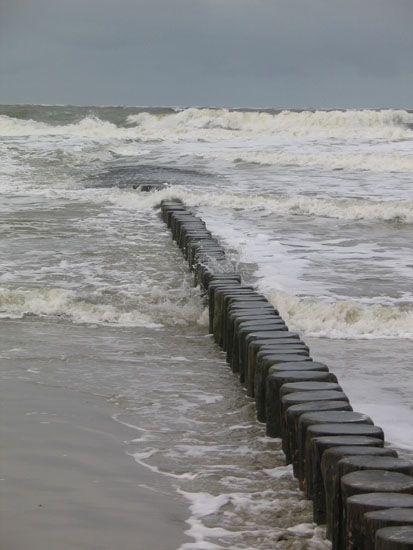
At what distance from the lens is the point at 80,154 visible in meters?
32.1

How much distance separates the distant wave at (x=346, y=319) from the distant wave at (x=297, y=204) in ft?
27.6

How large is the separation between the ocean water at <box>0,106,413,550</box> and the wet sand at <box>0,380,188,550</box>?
12cm

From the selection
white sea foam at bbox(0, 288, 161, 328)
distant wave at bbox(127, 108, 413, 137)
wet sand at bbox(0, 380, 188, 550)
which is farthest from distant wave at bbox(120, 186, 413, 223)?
distant wave at bbox(127, 108, 413, 137)

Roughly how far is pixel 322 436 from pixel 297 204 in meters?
14.5

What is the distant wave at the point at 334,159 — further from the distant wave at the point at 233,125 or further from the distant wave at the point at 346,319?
the distant wave at the point at 346,319

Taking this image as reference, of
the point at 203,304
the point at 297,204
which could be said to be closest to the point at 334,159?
the point at 297,204

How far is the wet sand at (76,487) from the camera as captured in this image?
408 cm

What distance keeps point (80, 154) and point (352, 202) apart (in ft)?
47.8

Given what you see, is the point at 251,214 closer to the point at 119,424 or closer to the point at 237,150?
the point at 119,424

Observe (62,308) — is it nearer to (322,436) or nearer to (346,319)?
(346,319)

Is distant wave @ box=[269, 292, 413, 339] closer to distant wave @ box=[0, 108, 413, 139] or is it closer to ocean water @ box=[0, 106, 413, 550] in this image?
ocean water @ box=[0, 106, 413, 550]

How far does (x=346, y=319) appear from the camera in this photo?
9.05 metres

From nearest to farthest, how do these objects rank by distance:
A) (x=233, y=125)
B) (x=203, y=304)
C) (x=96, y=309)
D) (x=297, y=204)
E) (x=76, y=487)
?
(x=76, y=487), (x=96, y=309), (x=203, y=304), (x=297, y=204), (x=233, y=125)

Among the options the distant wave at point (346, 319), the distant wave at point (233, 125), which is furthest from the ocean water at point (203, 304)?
the distant wave at point (233, 125)
